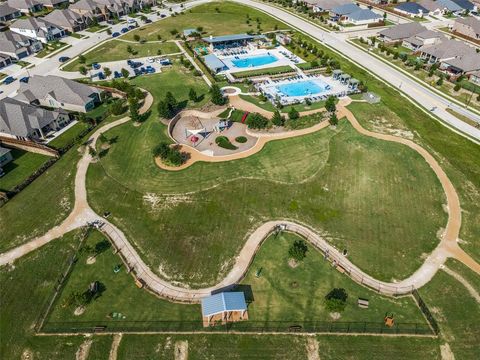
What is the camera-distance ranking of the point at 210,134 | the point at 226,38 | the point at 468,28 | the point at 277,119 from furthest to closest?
1. the point at 468,28
2. the point at 226,38
3. the point at 210,134
4. the point at 277,119

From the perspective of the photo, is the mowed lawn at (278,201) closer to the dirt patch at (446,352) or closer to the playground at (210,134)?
the playground at (210,134)

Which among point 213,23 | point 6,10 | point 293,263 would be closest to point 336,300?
point 293,263

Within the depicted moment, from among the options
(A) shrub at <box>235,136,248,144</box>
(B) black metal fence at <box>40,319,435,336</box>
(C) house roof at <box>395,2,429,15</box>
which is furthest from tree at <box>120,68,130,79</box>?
(C) house roof at <box>395,2,429,15</box>

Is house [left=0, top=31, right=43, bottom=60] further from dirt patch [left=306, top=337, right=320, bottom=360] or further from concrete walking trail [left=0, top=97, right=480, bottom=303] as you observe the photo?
dirt patch [left=306, top=337, right=320, bottom=360]

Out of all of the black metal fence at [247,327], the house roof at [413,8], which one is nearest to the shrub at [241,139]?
the black metal fence at [247,327]

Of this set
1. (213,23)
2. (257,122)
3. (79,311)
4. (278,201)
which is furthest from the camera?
(213,23)

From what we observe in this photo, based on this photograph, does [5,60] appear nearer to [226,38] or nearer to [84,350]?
[226,38]

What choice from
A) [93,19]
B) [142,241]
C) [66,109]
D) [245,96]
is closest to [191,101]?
[245,96]

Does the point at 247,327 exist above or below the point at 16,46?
below
